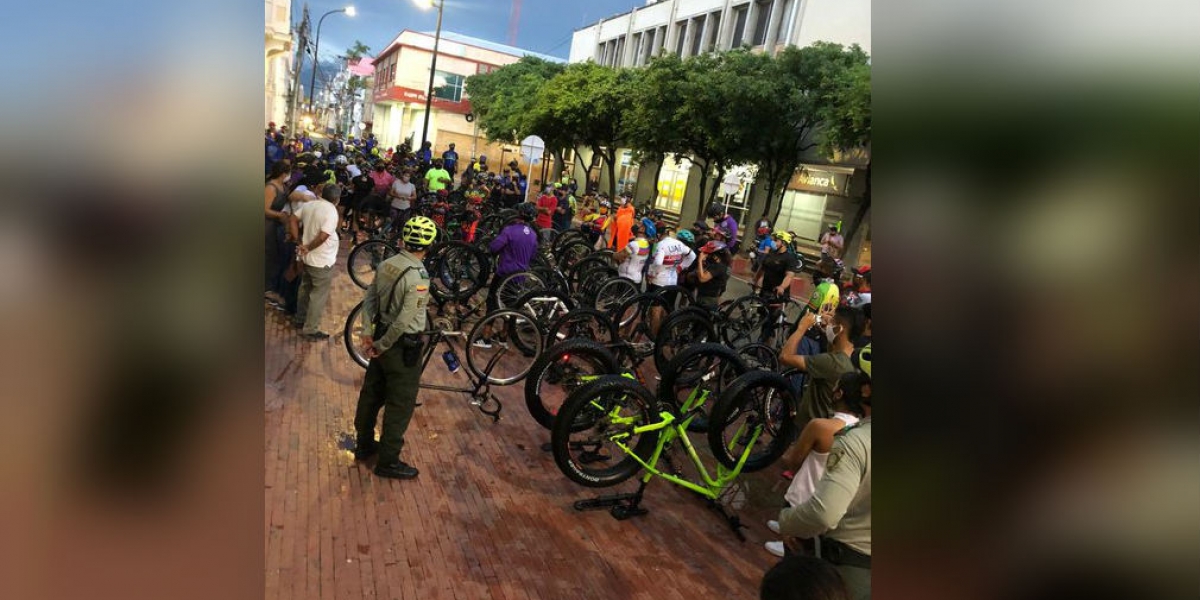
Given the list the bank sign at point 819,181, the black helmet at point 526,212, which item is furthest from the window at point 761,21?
the black helmet at point 526,212

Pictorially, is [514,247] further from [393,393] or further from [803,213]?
[803,213]

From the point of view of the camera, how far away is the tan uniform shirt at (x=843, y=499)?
111 inches

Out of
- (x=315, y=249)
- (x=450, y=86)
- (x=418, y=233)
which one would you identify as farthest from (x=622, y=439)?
(x=450, y=86)

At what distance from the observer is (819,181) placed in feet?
78.6

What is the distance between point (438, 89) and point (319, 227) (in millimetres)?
47576

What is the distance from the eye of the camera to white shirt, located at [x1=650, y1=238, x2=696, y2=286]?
8.45 meters

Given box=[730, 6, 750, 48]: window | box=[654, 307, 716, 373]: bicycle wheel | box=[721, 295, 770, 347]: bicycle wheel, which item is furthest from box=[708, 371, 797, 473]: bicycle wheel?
box=[730, 6, 750, 48]: window

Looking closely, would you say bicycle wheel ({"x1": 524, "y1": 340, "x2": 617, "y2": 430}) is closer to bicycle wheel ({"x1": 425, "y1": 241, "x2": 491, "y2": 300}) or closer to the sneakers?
the sneakers

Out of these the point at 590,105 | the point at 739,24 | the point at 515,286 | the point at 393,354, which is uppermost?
the point at 739,24

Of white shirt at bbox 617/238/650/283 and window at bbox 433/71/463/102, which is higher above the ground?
window at bbox 433/71/463/102

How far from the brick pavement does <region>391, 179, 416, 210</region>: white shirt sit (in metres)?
6.33

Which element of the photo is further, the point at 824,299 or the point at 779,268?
the point at 779,268

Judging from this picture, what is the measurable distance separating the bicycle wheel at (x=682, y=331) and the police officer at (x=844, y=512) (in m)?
4.37
